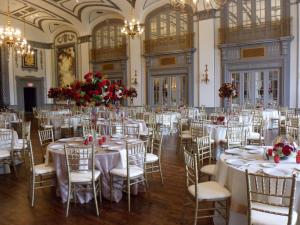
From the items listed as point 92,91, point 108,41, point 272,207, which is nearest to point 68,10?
point 108,41

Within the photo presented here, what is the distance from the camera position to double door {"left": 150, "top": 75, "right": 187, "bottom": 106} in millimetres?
14914

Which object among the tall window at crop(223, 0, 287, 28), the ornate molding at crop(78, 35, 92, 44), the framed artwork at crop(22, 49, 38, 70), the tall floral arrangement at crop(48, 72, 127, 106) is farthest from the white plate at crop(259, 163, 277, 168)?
the framed artwork at crop(22, 49, 38, 70)

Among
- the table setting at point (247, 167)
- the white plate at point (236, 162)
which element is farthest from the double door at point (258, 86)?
the white plate at point (236, 162)

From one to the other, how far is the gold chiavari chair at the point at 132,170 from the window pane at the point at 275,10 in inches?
393

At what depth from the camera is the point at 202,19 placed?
13.6 metres

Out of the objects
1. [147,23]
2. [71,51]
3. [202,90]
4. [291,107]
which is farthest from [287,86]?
A: [71,51]

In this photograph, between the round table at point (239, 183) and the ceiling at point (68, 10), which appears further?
the ceiling at point (68, 10)

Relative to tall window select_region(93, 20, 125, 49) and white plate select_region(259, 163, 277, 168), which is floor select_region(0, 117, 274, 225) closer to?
white plate select_region(259, 163, 277, 168)

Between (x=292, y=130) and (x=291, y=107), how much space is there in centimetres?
661

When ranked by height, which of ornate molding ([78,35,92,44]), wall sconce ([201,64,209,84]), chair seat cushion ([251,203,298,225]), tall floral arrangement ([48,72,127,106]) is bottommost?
chair seat cushion ([251,203,298,225])

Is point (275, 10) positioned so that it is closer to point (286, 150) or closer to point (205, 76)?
point (205, 76)

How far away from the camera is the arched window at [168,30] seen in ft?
47.3

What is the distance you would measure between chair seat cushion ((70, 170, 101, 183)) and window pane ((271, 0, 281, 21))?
10.6 meters

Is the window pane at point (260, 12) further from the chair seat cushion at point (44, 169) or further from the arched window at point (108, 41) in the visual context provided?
the chair seat cushion at point (44, 169)
